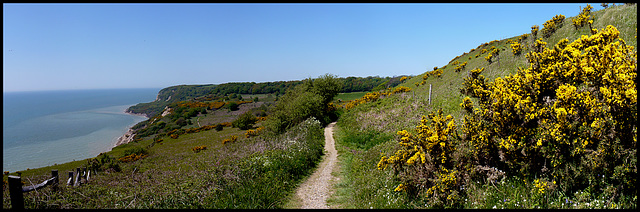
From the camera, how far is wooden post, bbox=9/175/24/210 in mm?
5820

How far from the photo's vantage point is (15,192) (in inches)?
236

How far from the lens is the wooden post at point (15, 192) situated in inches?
229

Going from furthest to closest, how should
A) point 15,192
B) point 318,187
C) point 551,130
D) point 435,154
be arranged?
point 318,187 → point 435,154 → point 15,192 → point 551,130

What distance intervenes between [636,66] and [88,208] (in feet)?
42.2

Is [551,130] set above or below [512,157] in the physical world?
above

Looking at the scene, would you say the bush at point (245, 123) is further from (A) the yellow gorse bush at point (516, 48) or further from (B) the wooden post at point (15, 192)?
(B) the wooden post at point (15, 192)

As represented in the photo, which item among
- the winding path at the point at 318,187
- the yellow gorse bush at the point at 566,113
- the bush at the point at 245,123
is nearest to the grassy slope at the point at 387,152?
the winding path at the point at 318,187

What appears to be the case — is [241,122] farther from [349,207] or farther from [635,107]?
[635,107]

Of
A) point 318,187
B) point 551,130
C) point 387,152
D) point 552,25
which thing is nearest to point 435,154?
point 551,130

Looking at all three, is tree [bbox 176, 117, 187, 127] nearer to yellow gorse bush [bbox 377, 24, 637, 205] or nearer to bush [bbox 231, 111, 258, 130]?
bush [bbox 231, 111, 258, 130]

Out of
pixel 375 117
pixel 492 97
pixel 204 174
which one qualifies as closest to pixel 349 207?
pixel 492 97

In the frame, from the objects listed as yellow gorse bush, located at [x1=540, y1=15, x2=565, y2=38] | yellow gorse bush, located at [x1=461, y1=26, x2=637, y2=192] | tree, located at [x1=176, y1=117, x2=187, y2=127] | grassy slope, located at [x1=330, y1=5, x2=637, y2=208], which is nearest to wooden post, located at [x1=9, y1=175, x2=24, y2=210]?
grassy slope, located at [x1=330, y1=5, x2=637, y2=208]

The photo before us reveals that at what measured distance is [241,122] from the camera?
62094 mm

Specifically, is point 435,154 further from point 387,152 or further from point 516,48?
point 516,48
